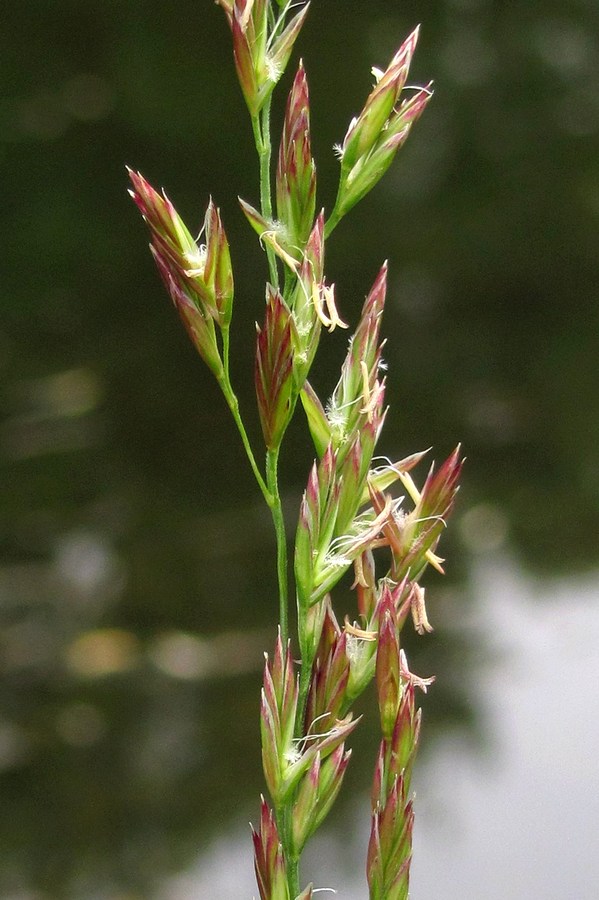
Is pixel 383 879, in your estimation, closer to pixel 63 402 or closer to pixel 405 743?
pixel 405 743

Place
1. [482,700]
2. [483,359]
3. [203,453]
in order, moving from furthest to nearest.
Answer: [483,359] < [203,453] < [482,700]

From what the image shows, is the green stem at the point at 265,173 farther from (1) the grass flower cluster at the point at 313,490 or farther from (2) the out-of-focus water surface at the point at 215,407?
(2) the out-of-focus water surface at the point at 215,407

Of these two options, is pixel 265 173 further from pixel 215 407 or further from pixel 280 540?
pixel 215 407

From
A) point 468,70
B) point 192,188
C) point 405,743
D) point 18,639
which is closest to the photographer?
point 405,743

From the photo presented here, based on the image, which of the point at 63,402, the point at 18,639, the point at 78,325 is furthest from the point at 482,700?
Answer: the point at 78,325

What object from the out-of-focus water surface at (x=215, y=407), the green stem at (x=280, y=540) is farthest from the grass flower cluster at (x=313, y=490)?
the out-of-focus water surface at (x=215, y=407)

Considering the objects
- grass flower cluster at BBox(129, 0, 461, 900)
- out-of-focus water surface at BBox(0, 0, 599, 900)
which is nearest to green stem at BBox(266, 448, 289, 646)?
grass flower cluster at BBox(129, 0, 461, 900)

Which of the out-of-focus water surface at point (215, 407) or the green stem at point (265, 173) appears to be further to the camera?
the out-of-focus water surface at point (215, 407)
